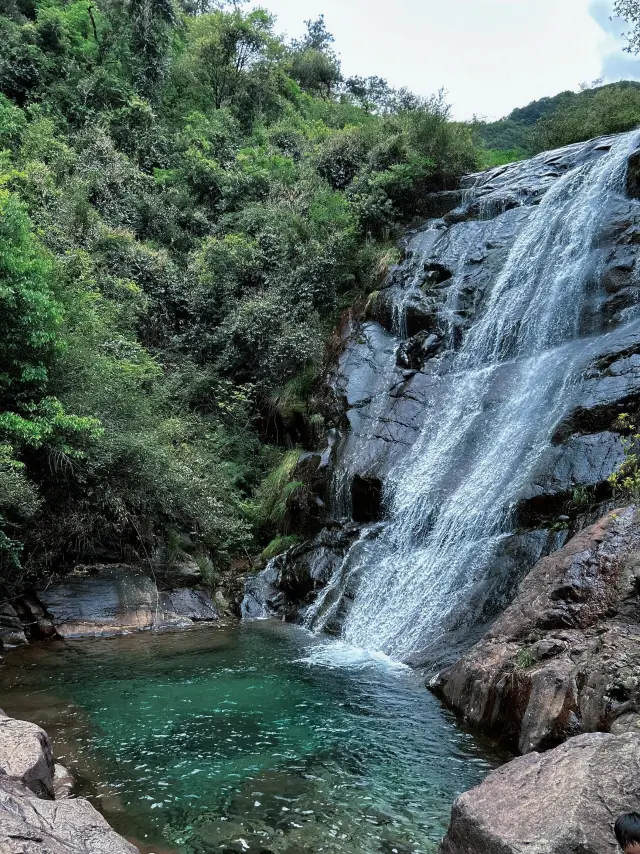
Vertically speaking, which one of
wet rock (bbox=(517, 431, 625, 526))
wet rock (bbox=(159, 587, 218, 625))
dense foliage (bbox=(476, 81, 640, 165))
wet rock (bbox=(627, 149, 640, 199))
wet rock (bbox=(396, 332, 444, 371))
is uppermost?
dense foliage (bbox=(476, 81, 640, 165))

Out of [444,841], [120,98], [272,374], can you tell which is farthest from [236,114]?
[444,841]

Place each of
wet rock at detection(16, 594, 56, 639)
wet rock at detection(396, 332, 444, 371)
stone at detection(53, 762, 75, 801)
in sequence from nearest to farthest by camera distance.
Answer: stone at detection(53, 762, 75, 801)
wet rock at detection(16, 594, 56, 639)
wet rock at detection(396, 332, 444, 371)

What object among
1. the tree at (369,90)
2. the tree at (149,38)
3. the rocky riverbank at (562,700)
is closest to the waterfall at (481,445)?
the rocky riverbank at (562,700)

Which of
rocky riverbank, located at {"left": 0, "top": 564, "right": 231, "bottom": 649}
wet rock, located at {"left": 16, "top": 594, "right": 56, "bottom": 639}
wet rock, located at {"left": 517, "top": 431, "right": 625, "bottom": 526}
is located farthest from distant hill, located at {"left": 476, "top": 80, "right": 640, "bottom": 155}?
wet rock, located at {"left": 16, "top": 594, "right": 56, "bottom": 639}

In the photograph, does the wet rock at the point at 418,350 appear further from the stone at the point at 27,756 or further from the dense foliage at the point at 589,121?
the dense foliage at the point at 589,121

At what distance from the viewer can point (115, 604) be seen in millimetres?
10586

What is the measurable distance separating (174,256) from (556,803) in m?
19.7

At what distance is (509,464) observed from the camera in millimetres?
11156

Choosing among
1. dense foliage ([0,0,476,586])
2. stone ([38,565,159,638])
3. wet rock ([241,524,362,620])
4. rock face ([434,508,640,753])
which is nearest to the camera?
rock face ([434,508,640,753])

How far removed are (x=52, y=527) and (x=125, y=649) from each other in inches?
105

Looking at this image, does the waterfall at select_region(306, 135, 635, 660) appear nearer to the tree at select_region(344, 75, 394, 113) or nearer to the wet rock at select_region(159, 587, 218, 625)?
the wet rock at select_region(159, 587, 218, 625)

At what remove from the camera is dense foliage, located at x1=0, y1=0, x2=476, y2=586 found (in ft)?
34.0

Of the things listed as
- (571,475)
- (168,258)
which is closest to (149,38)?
(168,258)

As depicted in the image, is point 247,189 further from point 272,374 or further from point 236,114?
point 272,374
